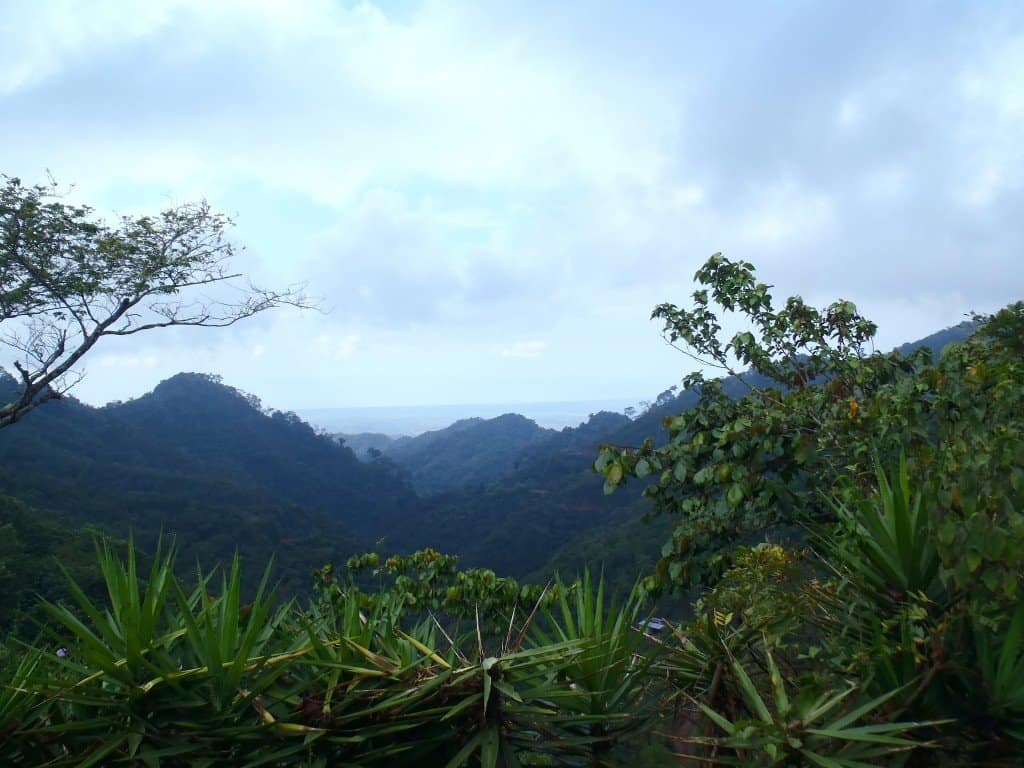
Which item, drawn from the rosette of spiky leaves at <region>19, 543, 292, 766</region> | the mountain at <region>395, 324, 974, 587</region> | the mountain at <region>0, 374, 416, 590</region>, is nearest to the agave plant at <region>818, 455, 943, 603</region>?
the rosette of spiky leaves at <region>19, 543, 292, 766</region>

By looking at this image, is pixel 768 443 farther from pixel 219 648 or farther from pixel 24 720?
pixel 24 720

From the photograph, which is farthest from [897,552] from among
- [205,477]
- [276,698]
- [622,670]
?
[205,477]

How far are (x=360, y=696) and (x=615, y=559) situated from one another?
20299 millimetres

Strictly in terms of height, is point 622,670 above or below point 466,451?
above

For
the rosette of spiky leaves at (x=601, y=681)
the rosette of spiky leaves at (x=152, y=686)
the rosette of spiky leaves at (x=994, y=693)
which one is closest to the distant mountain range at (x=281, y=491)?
the rosette of spiky leaves at (x=994, y=693)

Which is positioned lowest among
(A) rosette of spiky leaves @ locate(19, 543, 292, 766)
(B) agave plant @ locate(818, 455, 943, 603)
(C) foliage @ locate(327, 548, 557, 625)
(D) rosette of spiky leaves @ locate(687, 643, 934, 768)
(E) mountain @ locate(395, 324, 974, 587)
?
(E) mountain @ locate(395, 324, 974, 587)

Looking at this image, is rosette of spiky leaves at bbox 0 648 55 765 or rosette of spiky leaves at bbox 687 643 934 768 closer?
rosette of spiky leaves at bbox 687 643 934 768

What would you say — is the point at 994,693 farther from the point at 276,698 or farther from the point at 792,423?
the point at 792,423

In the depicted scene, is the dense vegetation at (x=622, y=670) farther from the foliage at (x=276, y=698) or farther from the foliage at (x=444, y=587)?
the foliage at (x=444, y=587)

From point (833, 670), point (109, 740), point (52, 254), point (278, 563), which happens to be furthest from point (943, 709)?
point (278, 563)

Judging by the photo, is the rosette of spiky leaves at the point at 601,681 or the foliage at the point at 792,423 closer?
the rosette of spiky leaves at the point at 601,681

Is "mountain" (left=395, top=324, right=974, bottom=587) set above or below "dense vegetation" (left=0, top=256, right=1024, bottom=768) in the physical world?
below

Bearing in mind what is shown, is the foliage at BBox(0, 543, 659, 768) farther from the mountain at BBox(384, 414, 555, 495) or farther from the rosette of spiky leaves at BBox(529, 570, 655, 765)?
the mountain at BBox(384, 414, 555, 495)

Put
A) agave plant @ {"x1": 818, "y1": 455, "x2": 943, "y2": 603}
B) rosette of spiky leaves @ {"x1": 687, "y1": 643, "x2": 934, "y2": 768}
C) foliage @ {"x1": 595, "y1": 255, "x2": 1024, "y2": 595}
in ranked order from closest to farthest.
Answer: rosette of spiky leaves @ {"x1": 687, "y1": 643, "x2": 934, "y2": 768}
agave plant @ {"x1": 818, "y1": 455, "x2": 943, "y2": 603}
foliage @ {"x1": 595, "y1": 255, "x2": 1024, "y2": 595}
